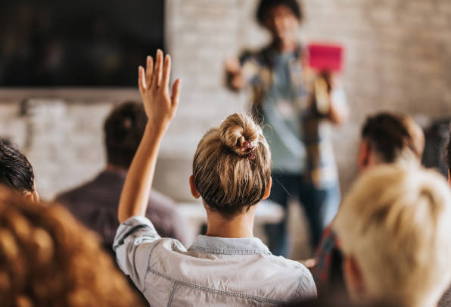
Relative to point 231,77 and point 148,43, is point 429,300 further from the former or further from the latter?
point 148,43

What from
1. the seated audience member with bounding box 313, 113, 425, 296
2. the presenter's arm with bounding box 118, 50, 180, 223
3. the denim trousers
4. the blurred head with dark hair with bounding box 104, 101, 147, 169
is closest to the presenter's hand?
the denim trousers

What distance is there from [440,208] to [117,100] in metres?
3.20

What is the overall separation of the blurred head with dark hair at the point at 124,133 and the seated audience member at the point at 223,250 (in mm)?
693

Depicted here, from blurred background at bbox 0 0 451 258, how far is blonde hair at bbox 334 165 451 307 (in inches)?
108

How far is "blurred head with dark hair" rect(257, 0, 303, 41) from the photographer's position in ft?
8.46

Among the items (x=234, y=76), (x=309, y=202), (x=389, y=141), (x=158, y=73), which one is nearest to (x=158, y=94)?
(x=158, y=73)

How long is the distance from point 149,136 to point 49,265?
73 centimetres

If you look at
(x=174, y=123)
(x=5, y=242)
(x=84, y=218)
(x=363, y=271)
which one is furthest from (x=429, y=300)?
(x=174, y=123)

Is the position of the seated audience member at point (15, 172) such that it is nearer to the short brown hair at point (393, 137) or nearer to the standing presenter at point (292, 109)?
the short brown hair at point (393, 137)

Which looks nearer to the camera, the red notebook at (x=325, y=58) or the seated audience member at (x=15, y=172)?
the seated audience member at (x=15, y=172)

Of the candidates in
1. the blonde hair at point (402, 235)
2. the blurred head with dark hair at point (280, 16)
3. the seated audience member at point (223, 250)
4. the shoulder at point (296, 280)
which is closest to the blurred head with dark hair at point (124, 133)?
the seated audience member at point (223, 250)

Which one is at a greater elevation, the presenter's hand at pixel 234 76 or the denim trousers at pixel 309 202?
the presenter's hand at pixel 234 76

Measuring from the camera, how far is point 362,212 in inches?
A: 24.6

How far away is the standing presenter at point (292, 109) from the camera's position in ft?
8.33
